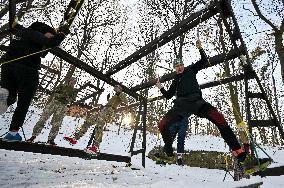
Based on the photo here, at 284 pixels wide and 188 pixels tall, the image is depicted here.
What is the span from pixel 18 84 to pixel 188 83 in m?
3.18

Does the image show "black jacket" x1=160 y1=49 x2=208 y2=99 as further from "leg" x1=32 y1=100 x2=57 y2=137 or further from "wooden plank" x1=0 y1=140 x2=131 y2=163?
"leg" x1=32 y1=100 x2=57 y2=137

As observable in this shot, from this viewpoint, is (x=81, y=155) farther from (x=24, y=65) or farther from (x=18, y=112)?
(x=24, y=65)

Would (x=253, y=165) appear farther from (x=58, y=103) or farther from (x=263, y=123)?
(x=58, y=103)

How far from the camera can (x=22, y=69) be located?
4691 millimetres

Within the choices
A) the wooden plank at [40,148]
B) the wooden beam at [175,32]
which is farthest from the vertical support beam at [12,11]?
the wooden beam at [175,32]

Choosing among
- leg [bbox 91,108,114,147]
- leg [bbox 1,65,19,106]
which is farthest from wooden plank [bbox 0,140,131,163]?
leg [bbox 91,108,114,147]

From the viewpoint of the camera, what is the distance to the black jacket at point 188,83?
18.6ft

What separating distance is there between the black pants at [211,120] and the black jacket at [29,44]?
2.51 m

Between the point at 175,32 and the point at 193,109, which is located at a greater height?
the point at 175,32

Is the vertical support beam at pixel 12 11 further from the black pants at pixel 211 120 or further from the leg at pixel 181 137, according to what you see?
the leg at pixel 181 137

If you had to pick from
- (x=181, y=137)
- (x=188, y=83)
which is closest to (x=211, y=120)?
(x=188, y=83)

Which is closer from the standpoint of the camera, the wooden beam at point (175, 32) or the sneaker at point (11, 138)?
the sneaker at point (11, 138)

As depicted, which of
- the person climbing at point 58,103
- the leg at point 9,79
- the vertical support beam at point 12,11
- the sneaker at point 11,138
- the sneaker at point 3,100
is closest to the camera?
the sneaker at point 3,100

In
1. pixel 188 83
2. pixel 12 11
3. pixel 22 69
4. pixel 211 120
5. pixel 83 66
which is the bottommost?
pixel 211 120
